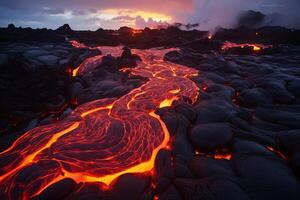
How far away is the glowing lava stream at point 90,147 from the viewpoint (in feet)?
21.6

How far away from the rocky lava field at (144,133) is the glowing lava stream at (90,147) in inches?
1.3

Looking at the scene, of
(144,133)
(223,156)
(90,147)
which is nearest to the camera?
(223,156)

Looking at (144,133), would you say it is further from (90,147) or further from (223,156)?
(223,156)

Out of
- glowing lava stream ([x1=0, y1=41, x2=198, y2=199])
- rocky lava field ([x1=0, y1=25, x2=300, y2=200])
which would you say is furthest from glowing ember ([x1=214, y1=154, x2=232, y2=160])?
glowing lava stream ([x1=0, y1=41, x2=198, y2=199])

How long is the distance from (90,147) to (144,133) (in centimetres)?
202

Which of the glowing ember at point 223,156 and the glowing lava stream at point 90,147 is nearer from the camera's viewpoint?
the glowing lava stream at point 90,147

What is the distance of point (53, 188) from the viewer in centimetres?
609

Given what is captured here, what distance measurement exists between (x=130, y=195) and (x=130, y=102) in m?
6.13

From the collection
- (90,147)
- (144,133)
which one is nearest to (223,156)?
(144,133)

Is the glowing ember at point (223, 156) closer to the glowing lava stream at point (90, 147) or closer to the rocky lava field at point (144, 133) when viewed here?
the rocky lava field at point (144, 133)

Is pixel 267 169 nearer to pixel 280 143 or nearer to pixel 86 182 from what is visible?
pixel 280 143

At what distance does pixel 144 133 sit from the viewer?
8.84m

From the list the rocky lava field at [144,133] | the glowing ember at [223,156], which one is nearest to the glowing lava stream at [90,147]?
the rocky lava field at [144,133]

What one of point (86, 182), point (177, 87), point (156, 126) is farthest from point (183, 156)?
point (177, 87)
